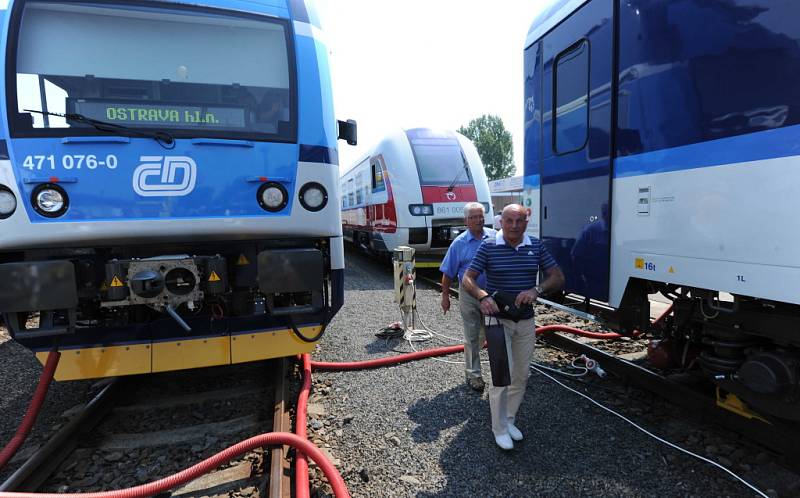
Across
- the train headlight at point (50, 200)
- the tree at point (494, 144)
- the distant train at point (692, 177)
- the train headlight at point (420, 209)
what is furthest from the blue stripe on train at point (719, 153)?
the tree at point (494, 144)

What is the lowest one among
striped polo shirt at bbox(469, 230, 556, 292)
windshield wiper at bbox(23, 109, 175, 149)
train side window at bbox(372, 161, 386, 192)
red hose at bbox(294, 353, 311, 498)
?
red hose at bbox(294, 353, 311, 498)

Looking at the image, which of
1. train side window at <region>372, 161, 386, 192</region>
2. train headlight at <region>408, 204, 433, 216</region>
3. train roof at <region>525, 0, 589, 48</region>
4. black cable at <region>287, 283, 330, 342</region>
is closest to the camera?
black cable at <region>287, 283, 330, 342</region>

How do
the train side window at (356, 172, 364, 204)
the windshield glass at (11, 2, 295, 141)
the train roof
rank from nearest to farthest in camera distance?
the windshield glass at (11, 2, 295, 141), the train roof, the train side window at (356, 172, 364, 204)

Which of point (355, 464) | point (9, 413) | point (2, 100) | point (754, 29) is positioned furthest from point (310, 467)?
point (754, 29)

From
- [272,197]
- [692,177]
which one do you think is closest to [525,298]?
[692,177]

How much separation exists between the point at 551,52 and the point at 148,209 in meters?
3.85

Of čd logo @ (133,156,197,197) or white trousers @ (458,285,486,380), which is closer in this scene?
čd logo @ (133,156,197,197)

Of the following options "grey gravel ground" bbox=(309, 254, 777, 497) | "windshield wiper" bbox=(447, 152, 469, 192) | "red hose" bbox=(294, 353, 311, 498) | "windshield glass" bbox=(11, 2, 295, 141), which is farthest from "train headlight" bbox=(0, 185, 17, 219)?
"windshield wiper" bbox=(447, 152, 469, 192)

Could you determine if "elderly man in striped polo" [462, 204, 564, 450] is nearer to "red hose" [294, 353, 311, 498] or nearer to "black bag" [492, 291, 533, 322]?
"black bag" [492, 291, 533, 322]

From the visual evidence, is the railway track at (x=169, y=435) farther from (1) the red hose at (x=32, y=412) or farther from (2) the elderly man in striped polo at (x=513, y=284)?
(2) the elderly man in striped polo at (x=513, y=284)

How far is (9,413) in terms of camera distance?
3590 mm

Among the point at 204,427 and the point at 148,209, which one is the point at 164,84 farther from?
the point at 204,427

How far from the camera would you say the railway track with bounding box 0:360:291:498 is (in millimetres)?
2639

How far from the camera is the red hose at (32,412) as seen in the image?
277 cm
